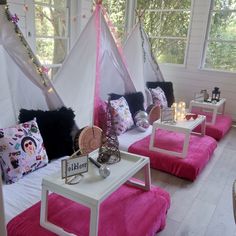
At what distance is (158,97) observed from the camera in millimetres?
4094

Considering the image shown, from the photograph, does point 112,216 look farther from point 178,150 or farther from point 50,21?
point 50,21

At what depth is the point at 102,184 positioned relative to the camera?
57.4 inches

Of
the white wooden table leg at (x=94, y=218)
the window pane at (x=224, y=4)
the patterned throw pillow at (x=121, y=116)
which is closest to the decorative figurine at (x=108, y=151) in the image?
the white wooden table leg at (x=94, y=218)

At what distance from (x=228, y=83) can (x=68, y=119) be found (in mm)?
3388

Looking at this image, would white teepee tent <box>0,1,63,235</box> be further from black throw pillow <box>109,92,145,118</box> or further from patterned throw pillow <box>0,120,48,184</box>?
black throw pillow <box>109,92,145,118</box>

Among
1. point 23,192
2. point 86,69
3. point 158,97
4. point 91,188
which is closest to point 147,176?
point 91,188

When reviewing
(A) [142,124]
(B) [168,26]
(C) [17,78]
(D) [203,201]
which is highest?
(B) [168,26]

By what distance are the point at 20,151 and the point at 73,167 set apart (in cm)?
58

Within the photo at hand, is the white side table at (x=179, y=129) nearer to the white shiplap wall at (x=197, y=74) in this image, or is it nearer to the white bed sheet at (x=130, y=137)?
the white bed sheet at (x=130, y=137)

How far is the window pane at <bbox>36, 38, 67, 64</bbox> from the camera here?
3.63 metres

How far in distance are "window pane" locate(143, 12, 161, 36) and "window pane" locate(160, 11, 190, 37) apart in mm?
88

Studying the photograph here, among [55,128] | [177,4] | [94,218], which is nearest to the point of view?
[94,218]

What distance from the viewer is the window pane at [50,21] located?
137 inches

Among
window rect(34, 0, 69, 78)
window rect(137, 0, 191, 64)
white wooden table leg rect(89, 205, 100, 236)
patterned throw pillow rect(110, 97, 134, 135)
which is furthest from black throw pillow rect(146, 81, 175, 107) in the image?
white wooden table leg rect(89, 205, 100, 236)
